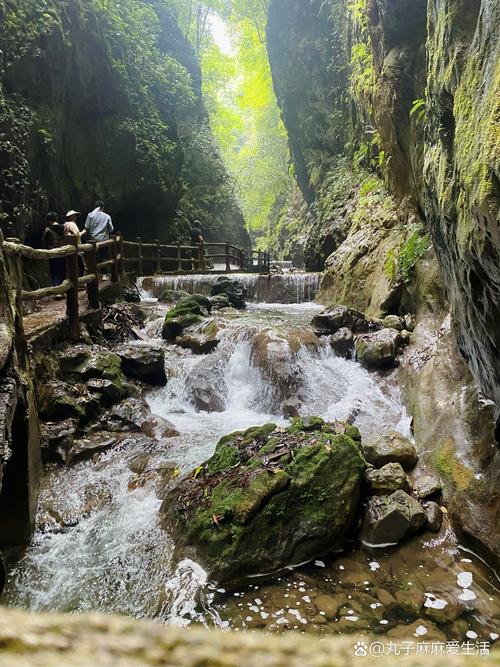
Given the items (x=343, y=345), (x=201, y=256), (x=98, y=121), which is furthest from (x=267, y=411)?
(x=98, y=121)

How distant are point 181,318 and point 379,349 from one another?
14.7 feet

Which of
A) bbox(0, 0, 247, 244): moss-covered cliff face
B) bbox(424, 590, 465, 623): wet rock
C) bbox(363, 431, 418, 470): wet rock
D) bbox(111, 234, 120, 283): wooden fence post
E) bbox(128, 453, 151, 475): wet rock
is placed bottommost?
bbox(128, 453, 151, 475): wet rock

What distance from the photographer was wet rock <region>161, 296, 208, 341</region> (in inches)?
385

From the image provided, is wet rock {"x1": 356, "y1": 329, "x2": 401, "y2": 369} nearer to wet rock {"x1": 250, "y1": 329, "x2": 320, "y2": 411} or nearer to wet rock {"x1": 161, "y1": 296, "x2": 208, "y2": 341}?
wet rock {"x1": 250, "y1": 329, "x2": 320, "y2": 411}

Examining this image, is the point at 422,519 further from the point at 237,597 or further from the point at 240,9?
the point at 240,9

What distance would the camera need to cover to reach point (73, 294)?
6844 mm

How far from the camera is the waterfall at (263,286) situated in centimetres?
1525

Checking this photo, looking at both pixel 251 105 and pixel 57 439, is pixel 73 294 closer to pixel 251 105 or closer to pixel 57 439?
pixel 57 439

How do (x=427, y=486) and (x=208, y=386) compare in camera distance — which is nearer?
(x=427, y=486)

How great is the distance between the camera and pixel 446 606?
3330mm

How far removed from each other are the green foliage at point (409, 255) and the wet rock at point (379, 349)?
1446mm

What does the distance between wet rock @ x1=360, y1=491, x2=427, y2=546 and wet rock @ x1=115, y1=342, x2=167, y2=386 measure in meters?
4.57

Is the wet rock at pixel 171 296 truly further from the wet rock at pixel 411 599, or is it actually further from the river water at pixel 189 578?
the wet rock at pixel 411 599

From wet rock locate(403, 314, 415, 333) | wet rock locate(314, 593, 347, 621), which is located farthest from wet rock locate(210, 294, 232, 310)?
wet rock locate(314, 593, 347, 621)
